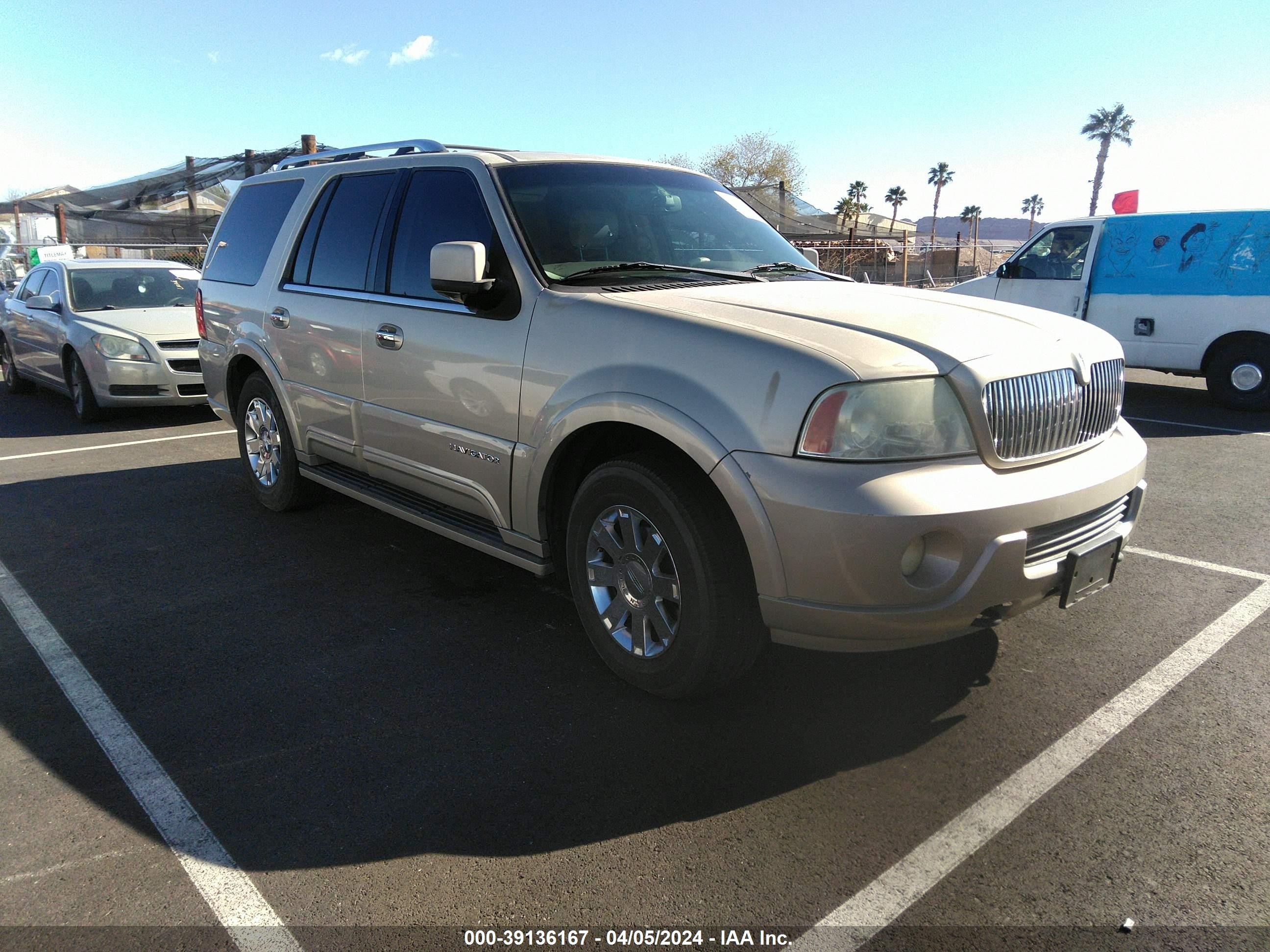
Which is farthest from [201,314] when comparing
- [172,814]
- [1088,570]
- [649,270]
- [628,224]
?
[1088,570]

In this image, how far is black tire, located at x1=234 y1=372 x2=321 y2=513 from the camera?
5.27m

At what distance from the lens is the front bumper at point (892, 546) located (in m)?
2.58

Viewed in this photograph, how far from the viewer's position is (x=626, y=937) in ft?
7.15

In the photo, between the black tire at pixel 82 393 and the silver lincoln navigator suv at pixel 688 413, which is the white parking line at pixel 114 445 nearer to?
the black tire at pixel 82 393

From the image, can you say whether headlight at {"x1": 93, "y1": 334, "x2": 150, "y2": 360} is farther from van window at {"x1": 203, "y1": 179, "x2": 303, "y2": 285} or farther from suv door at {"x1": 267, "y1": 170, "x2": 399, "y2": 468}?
suv door at {"x1": 267, "y1": 170, "x2": 399, "y2": 468}

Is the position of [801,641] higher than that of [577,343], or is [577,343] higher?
[577,343]

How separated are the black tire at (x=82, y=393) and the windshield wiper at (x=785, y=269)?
7.44 metres

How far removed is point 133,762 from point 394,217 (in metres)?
2.64

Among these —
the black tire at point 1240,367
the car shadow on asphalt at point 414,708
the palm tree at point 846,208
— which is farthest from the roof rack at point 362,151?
the palm tree at point 846,208

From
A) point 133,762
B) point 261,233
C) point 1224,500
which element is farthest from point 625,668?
point 1224,500

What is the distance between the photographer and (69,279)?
965 centimetres

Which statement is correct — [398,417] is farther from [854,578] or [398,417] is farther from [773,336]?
[854,578]

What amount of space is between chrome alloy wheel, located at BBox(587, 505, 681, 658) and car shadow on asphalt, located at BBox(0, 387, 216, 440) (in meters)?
Result: 6.13

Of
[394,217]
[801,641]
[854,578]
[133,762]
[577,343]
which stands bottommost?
[133,762]
